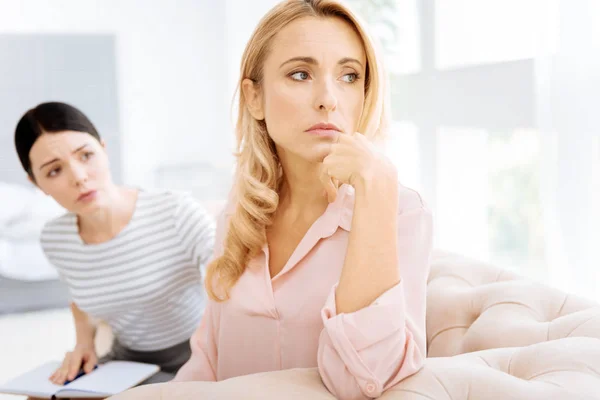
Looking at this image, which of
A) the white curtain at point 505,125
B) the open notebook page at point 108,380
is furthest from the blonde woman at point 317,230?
the white curtain at point 505,125

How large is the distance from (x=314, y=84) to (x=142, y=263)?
831 mm

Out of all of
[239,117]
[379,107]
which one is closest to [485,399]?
[379,107]

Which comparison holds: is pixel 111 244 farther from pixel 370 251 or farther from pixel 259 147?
pixel 370 251

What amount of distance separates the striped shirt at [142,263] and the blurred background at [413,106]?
1011 millimetres

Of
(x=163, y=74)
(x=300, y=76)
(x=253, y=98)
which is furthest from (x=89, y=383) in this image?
(x=163, y=74)

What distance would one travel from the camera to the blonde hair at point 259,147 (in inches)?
41.9

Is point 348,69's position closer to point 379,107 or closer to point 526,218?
point 379,107

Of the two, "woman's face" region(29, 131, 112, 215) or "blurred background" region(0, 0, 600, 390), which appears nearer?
"woman's face" region(29, 131, 112, 215)

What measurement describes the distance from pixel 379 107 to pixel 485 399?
1.72ft

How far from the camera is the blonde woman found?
0.85 meters

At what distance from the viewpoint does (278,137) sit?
42.4 inches

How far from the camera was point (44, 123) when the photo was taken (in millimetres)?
1557

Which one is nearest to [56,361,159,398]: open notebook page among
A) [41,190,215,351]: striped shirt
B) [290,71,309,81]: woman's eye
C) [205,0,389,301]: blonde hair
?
[41,190,215,351]: striped shirt

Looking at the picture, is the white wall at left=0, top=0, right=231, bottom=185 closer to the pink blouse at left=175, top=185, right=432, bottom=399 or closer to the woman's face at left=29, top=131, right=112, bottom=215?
the woman's face at left=29, top=131, right=112, bottom=215
